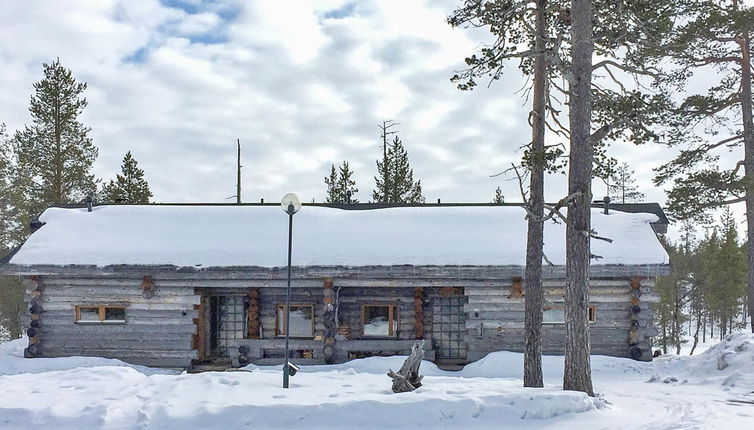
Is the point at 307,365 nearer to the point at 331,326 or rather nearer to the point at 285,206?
the point at 331,326

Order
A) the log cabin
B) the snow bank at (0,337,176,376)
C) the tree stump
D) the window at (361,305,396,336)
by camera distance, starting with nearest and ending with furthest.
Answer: the tree stump → the snow bank at (0,337,176,376) → the log cabin → the window at (361,305,396,336)

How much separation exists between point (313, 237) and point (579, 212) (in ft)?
31.7

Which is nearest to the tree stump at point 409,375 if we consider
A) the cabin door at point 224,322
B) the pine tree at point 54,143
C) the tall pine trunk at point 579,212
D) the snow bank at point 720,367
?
the tall pine trunk at point 579,212

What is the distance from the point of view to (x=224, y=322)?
17391mm

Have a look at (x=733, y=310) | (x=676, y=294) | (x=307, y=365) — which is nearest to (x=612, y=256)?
(x=307, y=365)

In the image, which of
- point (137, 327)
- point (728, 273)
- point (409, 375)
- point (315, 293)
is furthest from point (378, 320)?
point (728, 273)

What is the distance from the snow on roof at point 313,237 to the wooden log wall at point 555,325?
0.89 meters

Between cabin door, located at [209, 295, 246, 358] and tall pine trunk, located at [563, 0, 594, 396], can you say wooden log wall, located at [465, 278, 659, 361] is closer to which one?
tall pine trunk, located at [563, 0, 594, 396]

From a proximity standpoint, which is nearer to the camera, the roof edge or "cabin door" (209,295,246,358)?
the roof edge

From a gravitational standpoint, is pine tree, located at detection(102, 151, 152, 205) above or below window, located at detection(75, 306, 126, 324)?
above

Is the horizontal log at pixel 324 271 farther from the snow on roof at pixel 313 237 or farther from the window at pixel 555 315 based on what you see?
the window at pixel 555 315

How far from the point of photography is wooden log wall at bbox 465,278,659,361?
1538 cm

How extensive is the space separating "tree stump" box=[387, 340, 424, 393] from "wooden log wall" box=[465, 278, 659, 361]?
20.2 ft

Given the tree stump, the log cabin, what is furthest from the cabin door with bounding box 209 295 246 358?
the tree stump
